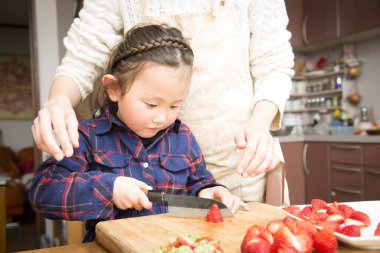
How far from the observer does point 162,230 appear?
78 cm

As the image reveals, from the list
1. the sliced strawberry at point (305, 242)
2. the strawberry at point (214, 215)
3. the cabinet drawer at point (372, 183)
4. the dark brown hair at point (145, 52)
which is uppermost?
the dark brown hair at point (145, 52)

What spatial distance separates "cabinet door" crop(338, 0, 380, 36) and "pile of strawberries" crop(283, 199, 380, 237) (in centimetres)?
291

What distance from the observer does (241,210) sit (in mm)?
955

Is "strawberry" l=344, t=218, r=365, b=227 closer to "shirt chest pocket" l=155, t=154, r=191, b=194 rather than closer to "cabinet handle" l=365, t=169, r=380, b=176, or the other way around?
"shirt chest pocket" l=155, t=154, r=191, b=194

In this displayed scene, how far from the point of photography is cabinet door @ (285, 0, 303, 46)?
4105 mm

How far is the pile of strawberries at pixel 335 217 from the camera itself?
693 millimetres

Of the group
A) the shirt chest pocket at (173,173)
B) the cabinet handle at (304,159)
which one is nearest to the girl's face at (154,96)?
the shirt chest pocket at (173,173)

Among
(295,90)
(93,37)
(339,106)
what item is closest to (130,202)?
(93,37)

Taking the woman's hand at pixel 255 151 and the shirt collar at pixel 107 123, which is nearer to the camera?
the woman's hand at pixel 255 151

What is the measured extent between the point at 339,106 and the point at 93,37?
3.43 meters

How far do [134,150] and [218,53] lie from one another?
358 mm

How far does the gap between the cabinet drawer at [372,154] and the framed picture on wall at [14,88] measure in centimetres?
535

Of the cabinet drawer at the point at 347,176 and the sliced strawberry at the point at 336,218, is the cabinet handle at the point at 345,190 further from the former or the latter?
the sliced strawberry at the point at 336,218

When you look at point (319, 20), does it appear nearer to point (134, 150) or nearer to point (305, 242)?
point (134, 150)
